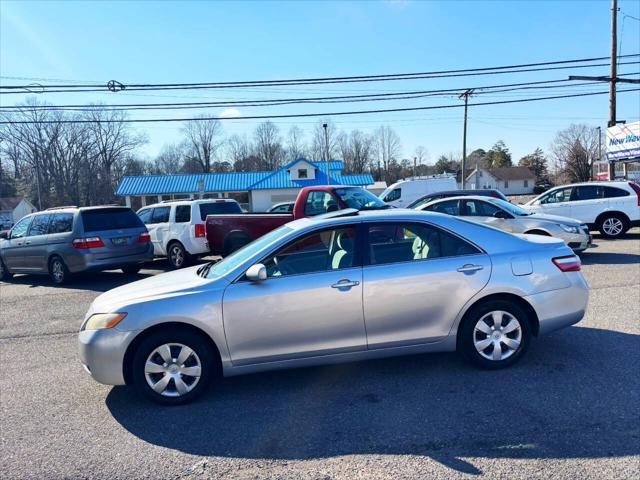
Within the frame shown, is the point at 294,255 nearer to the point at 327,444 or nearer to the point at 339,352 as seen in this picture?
the point at 339,352

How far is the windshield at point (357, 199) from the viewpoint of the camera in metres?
9.96

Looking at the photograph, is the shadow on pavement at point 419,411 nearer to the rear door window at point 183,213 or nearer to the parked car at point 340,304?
the parked car at point 340,304

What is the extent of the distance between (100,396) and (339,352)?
2302 millimetres

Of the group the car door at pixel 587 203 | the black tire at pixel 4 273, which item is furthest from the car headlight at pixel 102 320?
the car door at pixel 587 203

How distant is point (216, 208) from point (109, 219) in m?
2.81

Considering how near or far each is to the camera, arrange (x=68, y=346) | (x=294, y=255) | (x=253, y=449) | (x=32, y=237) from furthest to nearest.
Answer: (x=32, y=237), (x=68, y=346), (x=294, y=255), (x=253, y=449)

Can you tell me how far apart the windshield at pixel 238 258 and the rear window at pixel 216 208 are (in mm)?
7479

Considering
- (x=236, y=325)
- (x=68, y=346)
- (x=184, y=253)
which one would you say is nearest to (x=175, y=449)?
(x=236, y=325)

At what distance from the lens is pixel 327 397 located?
12.5 ft

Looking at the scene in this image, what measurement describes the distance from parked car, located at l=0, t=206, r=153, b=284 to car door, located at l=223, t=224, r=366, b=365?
289 inches

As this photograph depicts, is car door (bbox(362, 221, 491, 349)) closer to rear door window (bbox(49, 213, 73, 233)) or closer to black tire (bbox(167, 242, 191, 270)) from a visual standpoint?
rear door window (bbox(49, 213, 73, 233))

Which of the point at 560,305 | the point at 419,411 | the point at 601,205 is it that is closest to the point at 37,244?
the point at 419,411

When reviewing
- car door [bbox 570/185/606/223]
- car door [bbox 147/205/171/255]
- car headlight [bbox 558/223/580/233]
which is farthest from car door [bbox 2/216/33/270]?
car door [bbox 570/185/606/223]

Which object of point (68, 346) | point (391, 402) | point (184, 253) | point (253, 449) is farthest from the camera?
point (184, 253)
